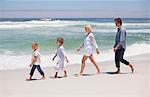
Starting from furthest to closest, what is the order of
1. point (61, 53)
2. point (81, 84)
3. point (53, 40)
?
point (53, 40) < point (61, 53) < point (81, 84)

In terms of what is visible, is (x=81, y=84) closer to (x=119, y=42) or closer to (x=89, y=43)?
(x=89, y=43)

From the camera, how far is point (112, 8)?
421 cm

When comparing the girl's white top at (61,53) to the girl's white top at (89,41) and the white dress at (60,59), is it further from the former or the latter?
the girl's white top at (89,41)

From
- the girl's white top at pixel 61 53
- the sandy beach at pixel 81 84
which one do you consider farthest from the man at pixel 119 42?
the girl's white top at pixel 61 53

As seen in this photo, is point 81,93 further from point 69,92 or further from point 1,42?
point 1,42

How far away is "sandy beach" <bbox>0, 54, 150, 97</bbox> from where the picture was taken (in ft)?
13.0

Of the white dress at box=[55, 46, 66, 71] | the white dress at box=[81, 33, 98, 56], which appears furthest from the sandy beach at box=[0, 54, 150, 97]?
the white dress at box=[81, 33, 98, 56]

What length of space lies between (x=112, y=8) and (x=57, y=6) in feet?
1.82

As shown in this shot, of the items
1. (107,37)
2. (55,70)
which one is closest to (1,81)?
(55,70)

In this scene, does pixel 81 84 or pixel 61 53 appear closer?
pixel 81 84

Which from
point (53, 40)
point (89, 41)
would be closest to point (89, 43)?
point (89, 41)

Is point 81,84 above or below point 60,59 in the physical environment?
below

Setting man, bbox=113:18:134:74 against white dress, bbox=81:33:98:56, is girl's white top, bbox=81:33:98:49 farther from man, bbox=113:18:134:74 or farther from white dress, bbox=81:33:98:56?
man, bbox=113:18:134:74

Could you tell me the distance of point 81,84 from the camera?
4.27 m
